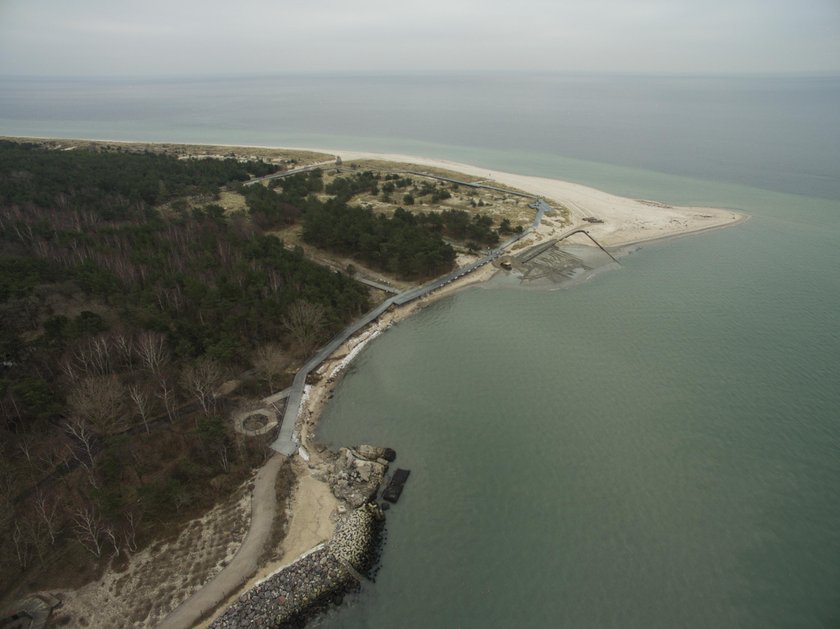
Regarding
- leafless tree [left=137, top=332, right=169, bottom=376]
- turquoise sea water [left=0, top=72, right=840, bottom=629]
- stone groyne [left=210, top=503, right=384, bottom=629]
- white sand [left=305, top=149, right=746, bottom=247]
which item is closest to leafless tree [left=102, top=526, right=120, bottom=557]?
stone groyne [left=210, top=503, right=384, bottom=629]

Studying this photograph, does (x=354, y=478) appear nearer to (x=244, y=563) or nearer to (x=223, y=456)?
(x=244, y=563)

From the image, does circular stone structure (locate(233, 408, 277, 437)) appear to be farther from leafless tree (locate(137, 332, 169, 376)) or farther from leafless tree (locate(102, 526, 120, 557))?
leafless tree (locate(102, 526, 120, 557))

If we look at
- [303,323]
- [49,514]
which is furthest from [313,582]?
[303,323]

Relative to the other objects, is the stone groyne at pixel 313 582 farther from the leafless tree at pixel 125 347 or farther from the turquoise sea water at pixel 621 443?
the leafless tree at pixel 125 347

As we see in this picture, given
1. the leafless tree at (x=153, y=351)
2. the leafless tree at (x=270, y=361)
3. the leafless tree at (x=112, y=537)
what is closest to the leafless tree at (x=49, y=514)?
the leafless tree at (x=112, y=537)

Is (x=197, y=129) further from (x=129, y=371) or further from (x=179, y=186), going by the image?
(x=129, y=371)
